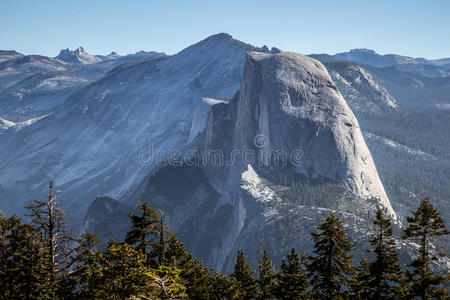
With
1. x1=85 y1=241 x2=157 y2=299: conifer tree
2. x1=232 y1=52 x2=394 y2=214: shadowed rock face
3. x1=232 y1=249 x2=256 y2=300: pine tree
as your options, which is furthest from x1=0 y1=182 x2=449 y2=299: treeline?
x1=232 y1=52 x2=394 y2=214: shadowed rock face

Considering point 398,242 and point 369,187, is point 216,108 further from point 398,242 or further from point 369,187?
point 398,242

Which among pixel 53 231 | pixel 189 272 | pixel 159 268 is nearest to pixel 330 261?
pixel 189 272

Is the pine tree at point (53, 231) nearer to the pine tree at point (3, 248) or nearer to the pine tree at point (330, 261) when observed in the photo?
the pine tree at point (3, 248)

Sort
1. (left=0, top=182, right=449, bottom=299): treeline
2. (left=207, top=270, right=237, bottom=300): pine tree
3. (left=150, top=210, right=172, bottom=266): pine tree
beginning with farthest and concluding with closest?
(left=207, top=270, right=237, bottom=300): pine tree, (left=150, top=210, right=172, bottom=266): pine tree, (left=0, top=182, right=449, bottom=299): treeline

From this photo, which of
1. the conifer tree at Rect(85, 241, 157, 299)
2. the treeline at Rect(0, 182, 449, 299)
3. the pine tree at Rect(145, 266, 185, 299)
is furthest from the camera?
the treeline at Rect(0, 182, 449, 299)

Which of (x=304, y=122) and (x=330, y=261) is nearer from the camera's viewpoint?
(x=330, y=261)

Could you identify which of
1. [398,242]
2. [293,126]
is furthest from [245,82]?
[398,242]

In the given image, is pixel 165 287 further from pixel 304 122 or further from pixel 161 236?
pixel 304 122

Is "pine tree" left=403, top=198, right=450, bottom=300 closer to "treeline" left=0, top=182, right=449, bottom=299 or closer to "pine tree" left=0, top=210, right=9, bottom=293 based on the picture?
"treeline" left=0, top=182, right=449, bottom=299

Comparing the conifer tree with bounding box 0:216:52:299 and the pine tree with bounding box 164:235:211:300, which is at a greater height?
the conifer tree with bounding box 0:216:52:299

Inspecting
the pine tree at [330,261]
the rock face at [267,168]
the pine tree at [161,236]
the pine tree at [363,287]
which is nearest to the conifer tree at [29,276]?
the pine tree at [161,236]
